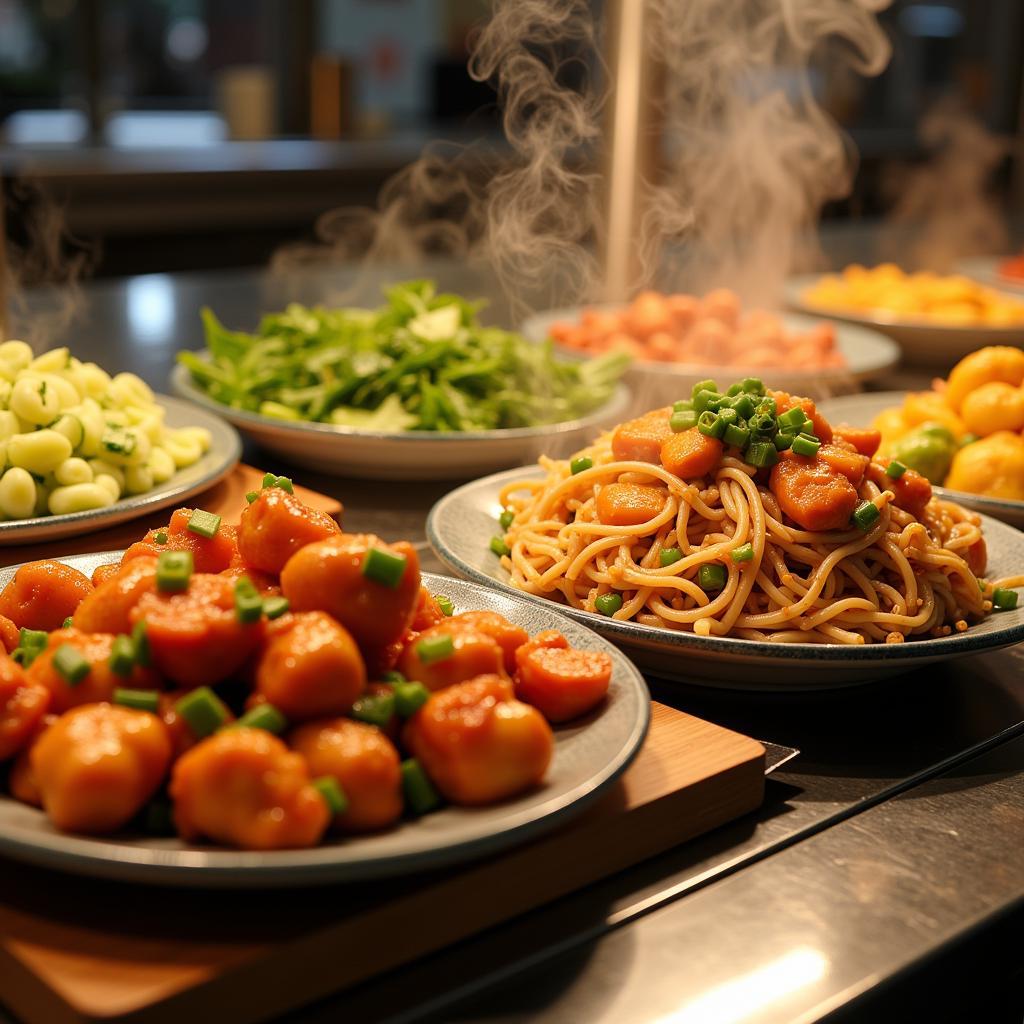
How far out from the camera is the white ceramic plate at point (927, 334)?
3670 millimetres

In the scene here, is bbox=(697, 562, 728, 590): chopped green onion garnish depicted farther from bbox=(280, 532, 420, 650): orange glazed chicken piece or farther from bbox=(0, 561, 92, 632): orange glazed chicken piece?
bbox=(0, 561, 92, 632): orange glazed chicken piece

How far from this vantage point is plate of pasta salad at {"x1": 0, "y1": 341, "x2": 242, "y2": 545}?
198 centimetres

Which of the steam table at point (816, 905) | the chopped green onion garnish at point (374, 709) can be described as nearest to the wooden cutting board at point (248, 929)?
the steam table at point (816, 905)

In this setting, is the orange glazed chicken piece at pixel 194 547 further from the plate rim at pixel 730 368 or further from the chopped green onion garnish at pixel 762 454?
the plate rim at pixel 730 368

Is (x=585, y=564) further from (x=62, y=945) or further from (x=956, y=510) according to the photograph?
(x=62, y=945)

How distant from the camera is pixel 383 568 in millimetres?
1208

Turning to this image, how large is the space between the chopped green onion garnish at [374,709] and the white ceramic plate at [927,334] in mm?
2842

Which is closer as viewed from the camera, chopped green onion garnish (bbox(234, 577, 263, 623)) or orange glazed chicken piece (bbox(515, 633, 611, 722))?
chopped green onion garnish (bbox(234, 577, 263, 623))

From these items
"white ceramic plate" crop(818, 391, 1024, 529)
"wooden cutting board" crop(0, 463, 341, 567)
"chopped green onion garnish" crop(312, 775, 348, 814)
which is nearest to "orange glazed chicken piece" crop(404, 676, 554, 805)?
"chopped green onion garnish" crop(312, 775, 348, 814)

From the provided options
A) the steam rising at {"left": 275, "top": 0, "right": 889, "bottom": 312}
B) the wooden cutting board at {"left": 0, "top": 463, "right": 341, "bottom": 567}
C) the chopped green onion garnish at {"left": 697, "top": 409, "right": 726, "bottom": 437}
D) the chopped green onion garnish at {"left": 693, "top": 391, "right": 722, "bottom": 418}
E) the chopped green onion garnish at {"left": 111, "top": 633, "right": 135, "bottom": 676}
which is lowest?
the wooden cutting board at {"left": 0, "top": 463, "right": 341, "bottom": 567}

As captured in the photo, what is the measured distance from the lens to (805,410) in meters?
1.75

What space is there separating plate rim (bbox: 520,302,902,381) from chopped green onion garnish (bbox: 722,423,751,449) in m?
1.22

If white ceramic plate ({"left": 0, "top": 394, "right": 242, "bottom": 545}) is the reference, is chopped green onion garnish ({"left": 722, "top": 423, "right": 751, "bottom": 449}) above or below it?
above

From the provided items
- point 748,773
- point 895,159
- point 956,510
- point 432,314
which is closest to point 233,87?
point 895,159
